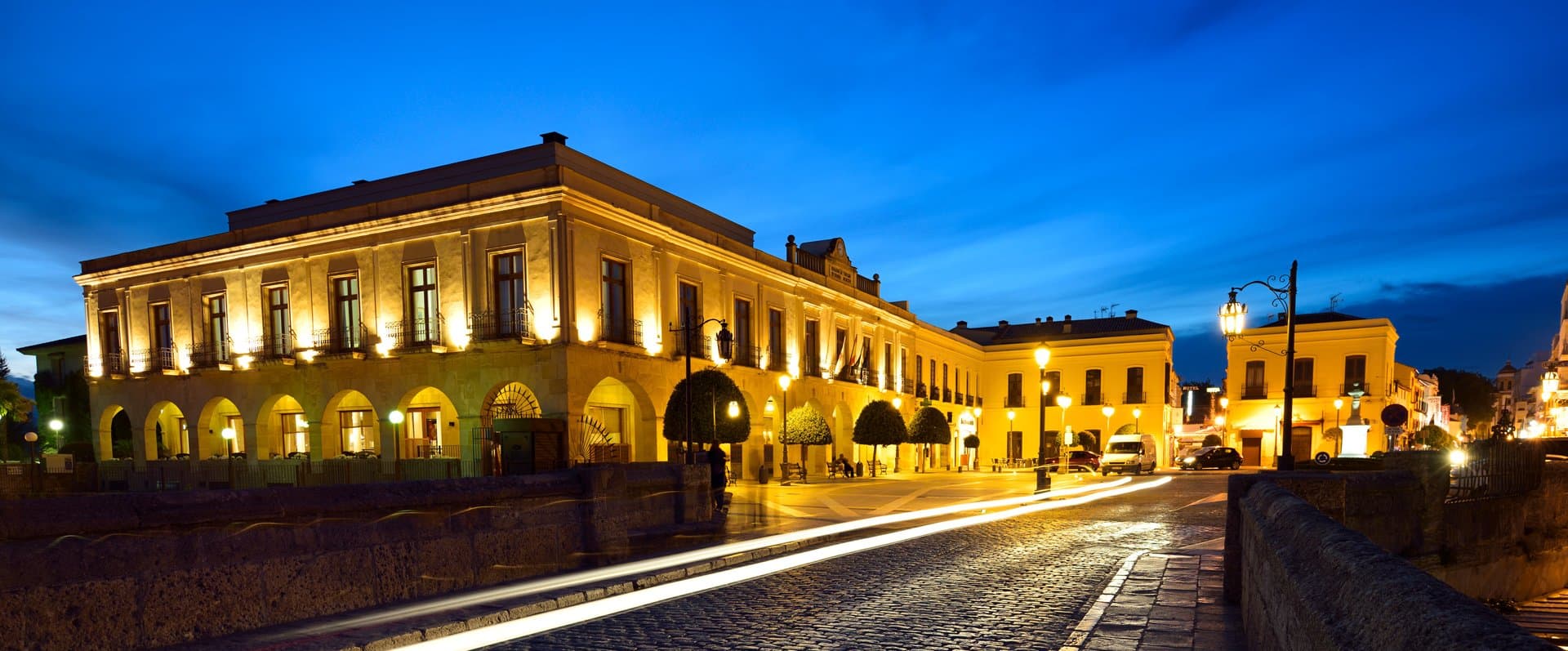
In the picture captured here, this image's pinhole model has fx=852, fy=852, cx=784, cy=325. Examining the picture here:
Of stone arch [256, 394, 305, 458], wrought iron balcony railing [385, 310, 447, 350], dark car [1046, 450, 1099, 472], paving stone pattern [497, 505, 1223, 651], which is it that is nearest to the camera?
paving stone pattern [497, 505, 1223, 651]

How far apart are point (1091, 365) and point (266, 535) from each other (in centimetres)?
5357

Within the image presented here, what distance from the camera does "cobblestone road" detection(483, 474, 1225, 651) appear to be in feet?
22.6

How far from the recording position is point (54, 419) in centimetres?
3859

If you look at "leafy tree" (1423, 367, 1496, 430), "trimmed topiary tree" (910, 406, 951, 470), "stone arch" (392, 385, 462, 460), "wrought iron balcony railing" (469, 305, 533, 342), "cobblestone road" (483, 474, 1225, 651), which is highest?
"wrought iron balcony railing" (469, 305, 533, 342)

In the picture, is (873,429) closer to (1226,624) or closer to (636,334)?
(636,334)

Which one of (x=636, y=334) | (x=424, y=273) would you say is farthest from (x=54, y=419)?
(x=636, y=334)

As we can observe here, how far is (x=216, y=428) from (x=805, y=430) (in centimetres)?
2318

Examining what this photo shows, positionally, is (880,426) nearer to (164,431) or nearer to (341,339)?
(341,339)

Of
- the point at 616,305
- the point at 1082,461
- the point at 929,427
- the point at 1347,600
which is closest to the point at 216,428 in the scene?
the point at 616,305

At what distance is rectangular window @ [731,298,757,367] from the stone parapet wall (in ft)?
68.7

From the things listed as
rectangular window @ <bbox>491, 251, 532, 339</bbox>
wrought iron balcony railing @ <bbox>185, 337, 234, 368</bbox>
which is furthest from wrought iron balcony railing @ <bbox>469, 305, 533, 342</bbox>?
wrought iron balcony railing @ <bbox>185, 337, 234, 368</bbox>

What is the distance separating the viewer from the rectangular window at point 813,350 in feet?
122

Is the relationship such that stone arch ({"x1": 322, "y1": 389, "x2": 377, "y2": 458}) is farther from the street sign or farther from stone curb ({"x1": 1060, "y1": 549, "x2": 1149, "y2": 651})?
the street sign

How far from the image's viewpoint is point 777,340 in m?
34.6
